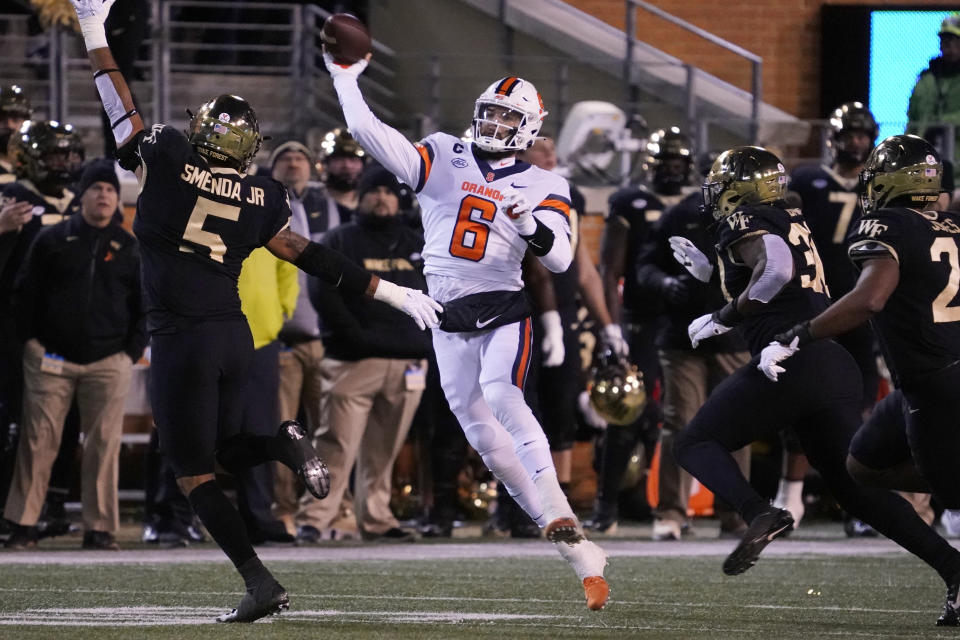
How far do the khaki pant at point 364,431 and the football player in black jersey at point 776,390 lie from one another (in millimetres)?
3131

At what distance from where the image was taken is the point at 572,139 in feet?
40.1

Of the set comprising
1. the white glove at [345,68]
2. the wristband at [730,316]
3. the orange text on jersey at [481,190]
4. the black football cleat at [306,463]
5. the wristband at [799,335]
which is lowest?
the black football cleat at [306,463]

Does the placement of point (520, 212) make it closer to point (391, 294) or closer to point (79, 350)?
point (391, 294)

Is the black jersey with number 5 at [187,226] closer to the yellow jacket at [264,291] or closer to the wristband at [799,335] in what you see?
the wristband at [799,335]

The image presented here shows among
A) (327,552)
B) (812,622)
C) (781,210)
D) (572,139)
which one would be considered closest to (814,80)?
(572,139)

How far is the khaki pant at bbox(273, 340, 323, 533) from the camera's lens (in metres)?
9.41

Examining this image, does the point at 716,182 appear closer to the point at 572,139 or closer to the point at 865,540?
the point at 865,540

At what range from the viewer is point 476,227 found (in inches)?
264

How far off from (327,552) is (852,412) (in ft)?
10.4

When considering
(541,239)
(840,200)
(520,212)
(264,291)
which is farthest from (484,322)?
(840,200)

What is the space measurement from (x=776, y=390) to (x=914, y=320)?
24.2 inches

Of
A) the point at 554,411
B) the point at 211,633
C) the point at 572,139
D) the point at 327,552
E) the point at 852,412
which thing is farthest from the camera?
the point at 572,139

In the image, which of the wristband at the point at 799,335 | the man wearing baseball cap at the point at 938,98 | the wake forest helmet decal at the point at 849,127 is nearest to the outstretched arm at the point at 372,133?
the wristband at the point at 799,335

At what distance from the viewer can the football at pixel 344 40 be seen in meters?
6.62
